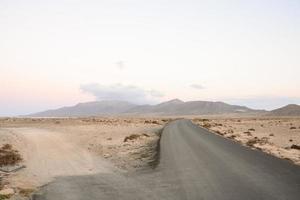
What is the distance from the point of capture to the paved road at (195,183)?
532 inches

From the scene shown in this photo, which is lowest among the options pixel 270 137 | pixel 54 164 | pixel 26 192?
pixel 26 192

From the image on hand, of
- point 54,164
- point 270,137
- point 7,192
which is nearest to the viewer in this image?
point 7,192

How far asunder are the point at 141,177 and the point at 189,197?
16.7 ft

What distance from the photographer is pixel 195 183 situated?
15422 mm

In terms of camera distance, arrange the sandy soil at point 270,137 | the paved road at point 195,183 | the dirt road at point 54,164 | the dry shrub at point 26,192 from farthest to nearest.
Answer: the sandy soil at point 270,137 < the dirt road at point 54,164 < the dry shrub at point 26,192 < the paved road at point 195,183

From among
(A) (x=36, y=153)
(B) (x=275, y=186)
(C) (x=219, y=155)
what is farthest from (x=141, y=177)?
(A) (x=36, y=153)

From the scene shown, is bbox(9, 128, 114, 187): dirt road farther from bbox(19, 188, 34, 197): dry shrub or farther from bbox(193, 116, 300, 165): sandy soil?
bbox(193, 116, 300, 165): sandy soil

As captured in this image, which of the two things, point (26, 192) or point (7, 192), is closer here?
point (7, 192)

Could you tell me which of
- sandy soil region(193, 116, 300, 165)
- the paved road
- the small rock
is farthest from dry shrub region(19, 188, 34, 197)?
sandy soil region(193, 116, 300, 165)

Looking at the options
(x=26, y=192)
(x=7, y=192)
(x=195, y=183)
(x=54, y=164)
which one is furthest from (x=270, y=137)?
(x=7, y=192)

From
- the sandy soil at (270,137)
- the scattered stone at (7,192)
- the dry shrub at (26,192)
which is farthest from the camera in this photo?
the sandy soil at (270,137)

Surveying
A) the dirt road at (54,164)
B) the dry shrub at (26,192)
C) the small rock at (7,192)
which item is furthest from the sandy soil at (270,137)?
the small rock at (7,192)

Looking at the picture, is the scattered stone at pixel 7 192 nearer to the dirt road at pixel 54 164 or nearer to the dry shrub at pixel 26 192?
the dry shrub at pixel 26 192

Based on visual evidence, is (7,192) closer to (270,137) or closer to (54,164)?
(54,164)
